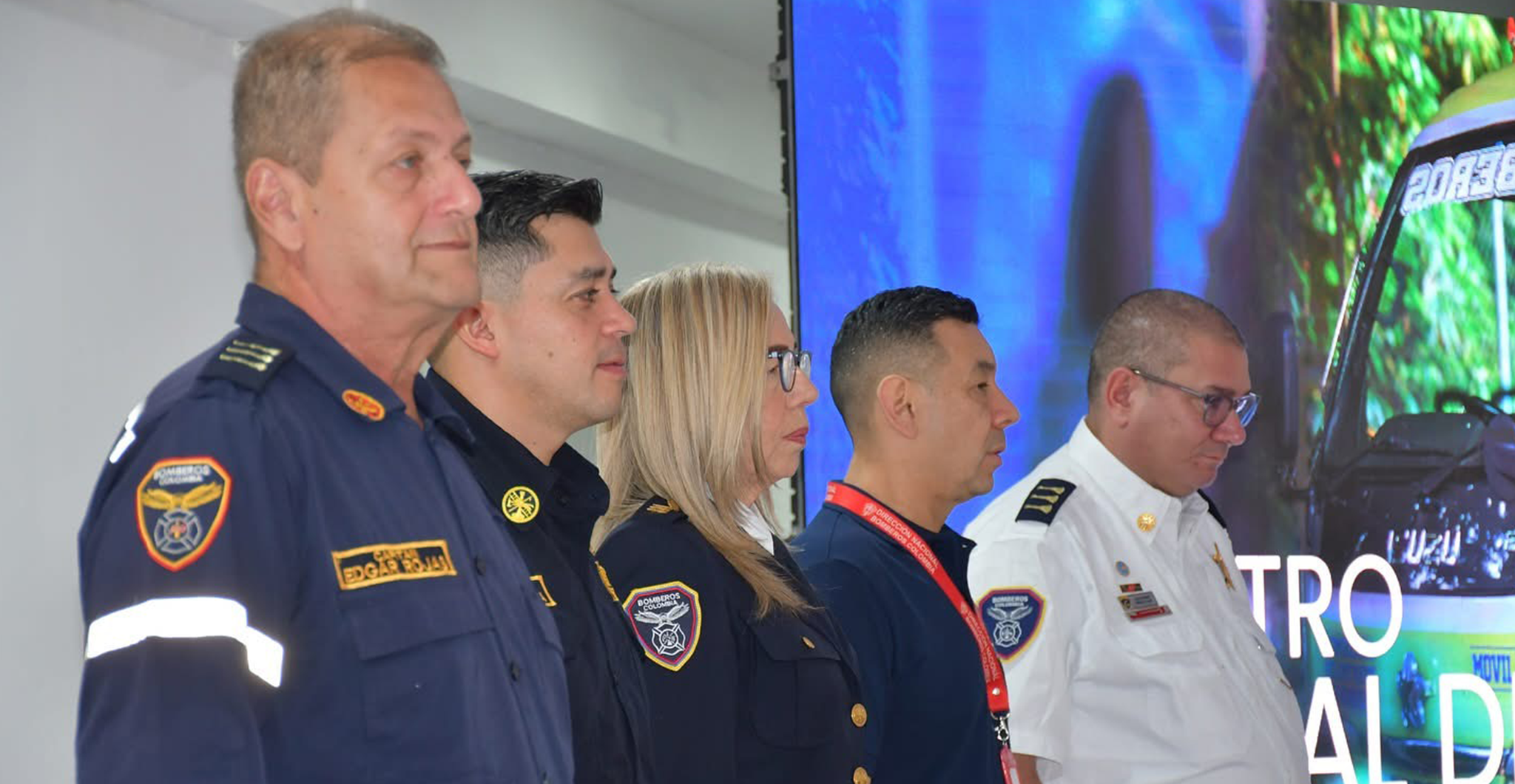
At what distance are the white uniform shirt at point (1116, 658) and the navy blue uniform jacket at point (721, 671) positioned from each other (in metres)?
0.67

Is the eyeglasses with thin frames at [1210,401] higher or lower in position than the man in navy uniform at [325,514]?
higher

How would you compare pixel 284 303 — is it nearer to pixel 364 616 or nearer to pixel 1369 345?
pixel 364 616

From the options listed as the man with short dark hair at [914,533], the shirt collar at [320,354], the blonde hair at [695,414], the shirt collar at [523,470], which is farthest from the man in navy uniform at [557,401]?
the man with short dark hair at [914,533]

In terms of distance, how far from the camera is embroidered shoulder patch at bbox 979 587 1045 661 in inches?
110

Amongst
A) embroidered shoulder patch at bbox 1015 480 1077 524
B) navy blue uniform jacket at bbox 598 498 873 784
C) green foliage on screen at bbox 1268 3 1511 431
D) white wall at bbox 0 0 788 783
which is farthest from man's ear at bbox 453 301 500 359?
green foliage on screen at bbox 1268 3 1511 431

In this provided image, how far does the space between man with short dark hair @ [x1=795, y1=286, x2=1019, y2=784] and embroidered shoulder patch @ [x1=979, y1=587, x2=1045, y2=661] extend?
0.47 ft

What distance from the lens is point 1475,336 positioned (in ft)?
14.2

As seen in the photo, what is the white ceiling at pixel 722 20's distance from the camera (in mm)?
6094

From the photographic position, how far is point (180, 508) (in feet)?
3.76

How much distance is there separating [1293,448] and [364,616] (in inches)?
132

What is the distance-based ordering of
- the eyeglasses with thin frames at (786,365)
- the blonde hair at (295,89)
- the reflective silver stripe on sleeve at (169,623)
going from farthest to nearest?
the eyeglasses with thin frames at (786,365) < the blonde hair at (295,89) < the reflective silver stripe on sleeve at (169,623)

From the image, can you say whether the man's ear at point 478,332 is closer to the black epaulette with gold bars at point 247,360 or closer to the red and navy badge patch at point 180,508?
the black epaulette with gold bars at point 247,360

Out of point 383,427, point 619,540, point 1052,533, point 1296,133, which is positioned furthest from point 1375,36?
point 383,427

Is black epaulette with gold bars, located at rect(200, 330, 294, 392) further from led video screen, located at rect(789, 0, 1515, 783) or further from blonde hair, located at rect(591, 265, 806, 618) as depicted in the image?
led video screen, located at rect(789, 0, 1515, 783)
